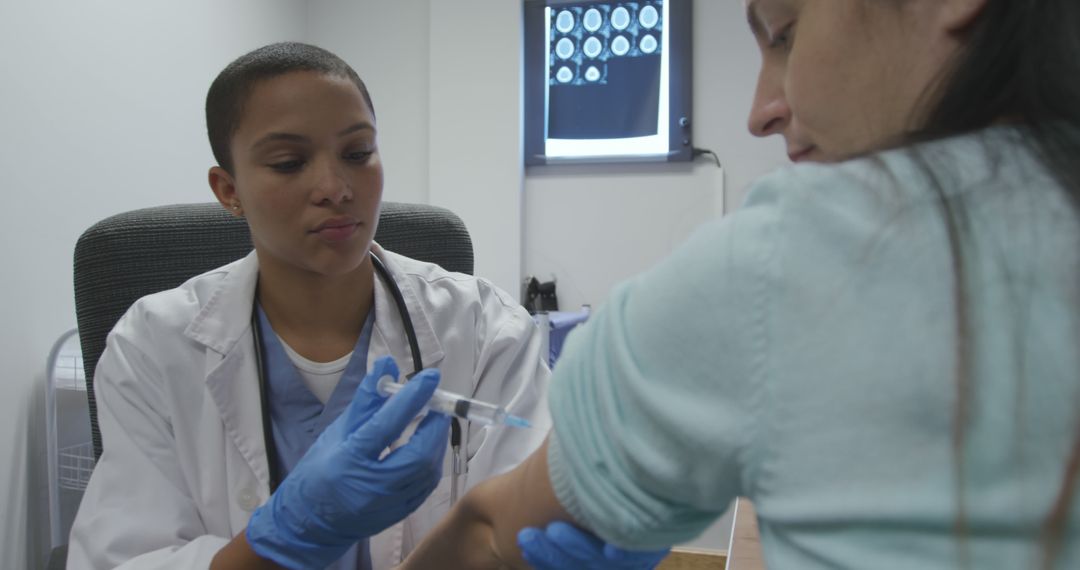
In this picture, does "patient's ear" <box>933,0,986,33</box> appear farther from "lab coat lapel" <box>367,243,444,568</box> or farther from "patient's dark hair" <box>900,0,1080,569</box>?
"lab coat lapel" <box>367,243,444,568</box>

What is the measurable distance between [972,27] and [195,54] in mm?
2851

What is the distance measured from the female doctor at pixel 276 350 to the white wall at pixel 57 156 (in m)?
1.09

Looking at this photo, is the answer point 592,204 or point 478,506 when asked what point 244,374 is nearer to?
point 478,506

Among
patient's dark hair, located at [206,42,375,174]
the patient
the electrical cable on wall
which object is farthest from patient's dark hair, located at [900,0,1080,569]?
the electrical cable on wall

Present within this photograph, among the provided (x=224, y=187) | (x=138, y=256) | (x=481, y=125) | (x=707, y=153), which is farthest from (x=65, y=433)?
(x=707, y=153)

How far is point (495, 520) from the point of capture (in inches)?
29.3

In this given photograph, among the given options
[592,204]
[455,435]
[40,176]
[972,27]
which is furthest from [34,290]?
[972,27]

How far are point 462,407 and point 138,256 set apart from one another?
32.0 inches

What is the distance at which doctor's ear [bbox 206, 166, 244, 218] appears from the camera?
1.27 meters

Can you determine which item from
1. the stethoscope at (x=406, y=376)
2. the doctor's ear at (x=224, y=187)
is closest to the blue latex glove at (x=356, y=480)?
the stethoscope at (x=406, y=376)

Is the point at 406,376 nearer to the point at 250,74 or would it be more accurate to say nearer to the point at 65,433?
the point at 250,74

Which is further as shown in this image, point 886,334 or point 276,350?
point 276,350

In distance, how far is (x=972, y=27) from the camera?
45cm

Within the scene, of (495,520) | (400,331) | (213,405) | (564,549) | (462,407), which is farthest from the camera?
(400,331)
